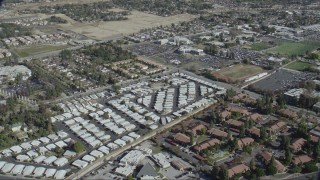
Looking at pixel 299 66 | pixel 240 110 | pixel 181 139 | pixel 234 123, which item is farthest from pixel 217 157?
pixel 299 66

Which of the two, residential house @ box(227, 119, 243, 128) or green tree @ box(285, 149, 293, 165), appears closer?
green tree @ box(285, 149, 293, 165)

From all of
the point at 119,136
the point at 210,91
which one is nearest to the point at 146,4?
the point at 210,91

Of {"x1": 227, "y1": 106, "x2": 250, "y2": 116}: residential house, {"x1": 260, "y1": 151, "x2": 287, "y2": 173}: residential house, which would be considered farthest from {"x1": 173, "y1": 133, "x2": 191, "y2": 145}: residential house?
{"x1": 227, "y1": 106, "x2": 250, "y2": 116}: residential house

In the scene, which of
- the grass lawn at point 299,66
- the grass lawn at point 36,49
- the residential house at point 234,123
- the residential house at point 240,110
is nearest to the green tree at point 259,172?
the residential house at point 234,123

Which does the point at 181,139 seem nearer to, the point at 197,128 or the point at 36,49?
the point at 197,128

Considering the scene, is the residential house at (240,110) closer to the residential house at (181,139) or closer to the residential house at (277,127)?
the residential house at (277,127)

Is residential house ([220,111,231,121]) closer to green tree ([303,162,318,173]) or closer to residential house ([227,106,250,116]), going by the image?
residential house ([227,106,250,116])
